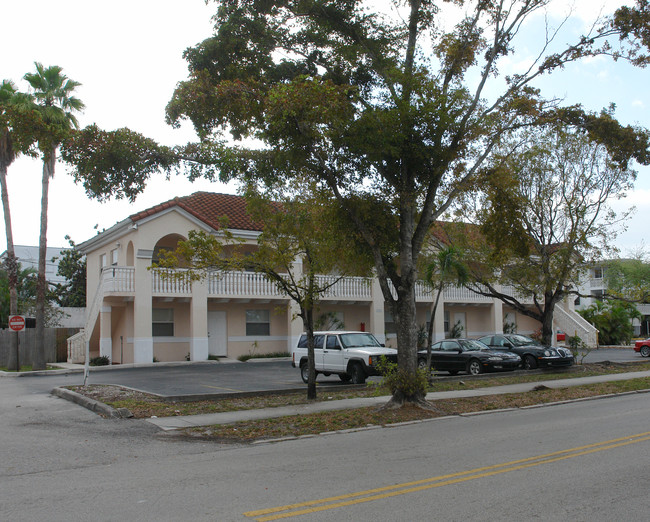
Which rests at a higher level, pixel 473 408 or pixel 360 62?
pixel 360 62

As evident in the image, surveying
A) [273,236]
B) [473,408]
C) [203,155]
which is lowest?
[473,408]

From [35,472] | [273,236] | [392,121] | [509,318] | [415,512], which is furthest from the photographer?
[509,318]

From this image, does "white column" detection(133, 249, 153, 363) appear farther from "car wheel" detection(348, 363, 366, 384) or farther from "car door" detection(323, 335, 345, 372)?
"car wheel" detection(348, 363, 366, 384)

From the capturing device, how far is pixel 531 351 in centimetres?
2398

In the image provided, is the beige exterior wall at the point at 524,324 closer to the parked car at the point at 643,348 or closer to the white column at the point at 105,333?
the parked car at the point at 643,348

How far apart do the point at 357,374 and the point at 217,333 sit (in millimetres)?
12803

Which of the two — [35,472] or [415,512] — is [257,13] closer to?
[35,472]

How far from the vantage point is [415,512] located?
5980mm

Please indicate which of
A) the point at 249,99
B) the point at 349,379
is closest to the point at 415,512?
the point at 249,99

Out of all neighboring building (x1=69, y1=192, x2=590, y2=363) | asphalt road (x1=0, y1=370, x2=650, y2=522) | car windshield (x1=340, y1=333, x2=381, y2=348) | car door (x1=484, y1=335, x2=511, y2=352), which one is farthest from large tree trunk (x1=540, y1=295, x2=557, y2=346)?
asphalt road (x1=0, y1=370, x2=650, y2=522)

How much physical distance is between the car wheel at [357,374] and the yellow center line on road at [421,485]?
9919 mm

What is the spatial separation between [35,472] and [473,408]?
9.42 m

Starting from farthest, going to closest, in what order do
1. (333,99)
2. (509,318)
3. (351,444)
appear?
(509,318) < (333,99) < (351,444)

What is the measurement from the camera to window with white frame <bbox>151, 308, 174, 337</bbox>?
94.3 feet
